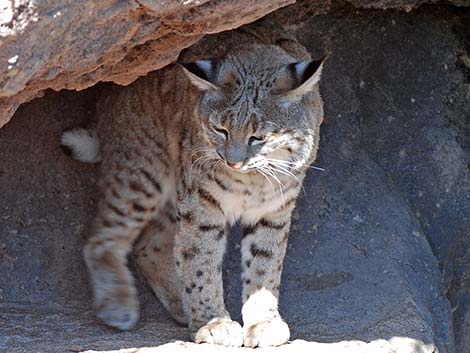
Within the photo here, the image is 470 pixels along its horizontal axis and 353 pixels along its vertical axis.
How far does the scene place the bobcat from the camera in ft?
14.3

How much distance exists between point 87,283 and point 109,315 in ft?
1.53

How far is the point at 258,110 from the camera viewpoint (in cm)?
429

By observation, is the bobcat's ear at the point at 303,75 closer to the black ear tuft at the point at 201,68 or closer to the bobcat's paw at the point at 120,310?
the black ear tuft at the point at 201,68

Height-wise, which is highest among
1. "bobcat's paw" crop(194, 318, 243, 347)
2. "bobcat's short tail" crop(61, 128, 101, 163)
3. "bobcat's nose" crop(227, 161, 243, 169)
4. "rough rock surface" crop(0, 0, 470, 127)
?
"rough rock surface" crop(0, 0, 470, 127)

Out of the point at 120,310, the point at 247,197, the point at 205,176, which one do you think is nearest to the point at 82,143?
the point at 120,310

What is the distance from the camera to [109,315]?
4.95 metres

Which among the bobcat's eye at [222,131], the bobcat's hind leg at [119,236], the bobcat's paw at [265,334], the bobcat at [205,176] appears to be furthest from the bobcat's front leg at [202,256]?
the bobcat's hind leg at [119,236]

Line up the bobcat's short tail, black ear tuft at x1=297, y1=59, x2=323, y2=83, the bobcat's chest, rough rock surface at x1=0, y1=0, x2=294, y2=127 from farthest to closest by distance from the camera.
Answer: the bobcat's short tail < the bobcat's chest < black ear tuft at x1=297, y1=59, x2=323, y2=83 < rough rock surface at x1=0, y1=0, x2=294, y2=127

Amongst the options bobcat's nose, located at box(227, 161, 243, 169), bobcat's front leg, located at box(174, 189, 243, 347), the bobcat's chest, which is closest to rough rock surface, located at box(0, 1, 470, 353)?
bobcat's front leg, located at box(174, 189, 243, 347)

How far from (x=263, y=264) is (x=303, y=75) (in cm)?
98

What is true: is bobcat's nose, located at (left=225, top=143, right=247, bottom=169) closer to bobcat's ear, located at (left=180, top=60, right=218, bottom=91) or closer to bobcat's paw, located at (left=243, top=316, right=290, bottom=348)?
bobcat's ear, located at (left=180, top=60, right=218, bottom=91)

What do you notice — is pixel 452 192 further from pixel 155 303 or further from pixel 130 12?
pixel 130 12

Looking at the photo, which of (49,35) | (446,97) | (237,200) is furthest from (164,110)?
(446,97)

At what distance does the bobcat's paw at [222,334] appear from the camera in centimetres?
444
